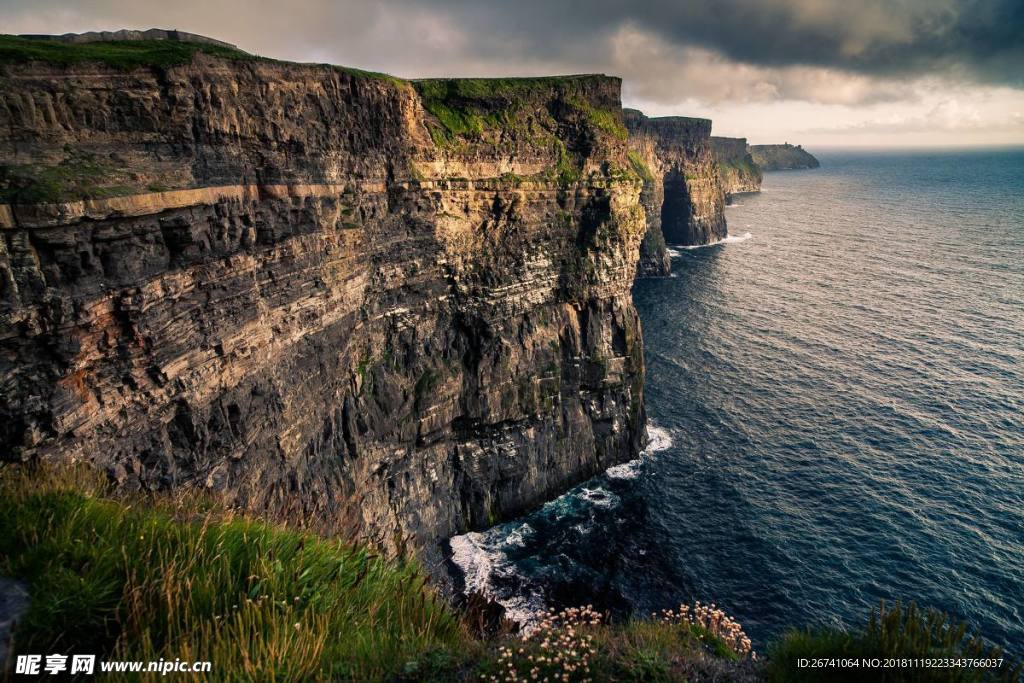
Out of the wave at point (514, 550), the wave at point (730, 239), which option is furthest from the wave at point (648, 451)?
the wave at point (730, 239)

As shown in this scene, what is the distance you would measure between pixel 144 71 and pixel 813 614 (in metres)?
48.9

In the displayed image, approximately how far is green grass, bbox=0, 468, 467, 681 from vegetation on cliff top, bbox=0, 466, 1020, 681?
0.03m

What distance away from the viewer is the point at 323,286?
3178cm

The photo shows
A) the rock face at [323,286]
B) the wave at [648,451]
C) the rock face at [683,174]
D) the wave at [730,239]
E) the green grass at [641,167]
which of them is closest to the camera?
the rock face at [323,286]

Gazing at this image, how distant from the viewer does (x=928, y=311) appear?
267 feet

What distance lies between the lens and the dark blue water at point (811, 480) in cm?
3781

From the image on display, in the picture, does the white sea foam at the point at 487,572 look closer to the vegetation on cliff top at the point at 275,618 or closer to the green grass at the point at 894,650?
the vegetation on cliff top at the point at 275,618

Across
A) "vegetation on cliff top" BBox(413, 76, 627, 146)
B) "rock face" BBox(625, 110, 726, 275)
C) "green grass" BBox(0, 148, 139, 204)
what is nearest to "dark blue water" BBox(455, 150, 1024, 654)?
"green grass" BBox(0, 148, 139, 204)

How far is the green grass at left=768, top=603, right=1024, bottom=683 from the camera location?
A: 7.98 meters

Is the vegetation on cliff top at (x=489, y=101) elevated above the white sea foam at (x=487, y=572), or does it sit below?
above

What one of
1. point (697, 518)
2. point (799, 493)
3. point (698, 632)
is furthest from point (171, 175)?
point (799, 493)

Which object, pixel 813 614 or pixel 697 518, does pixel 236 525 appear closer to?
pixel 813 614

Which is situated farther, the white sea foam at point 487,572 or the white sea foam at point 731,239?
the white sea foam at point 731,239

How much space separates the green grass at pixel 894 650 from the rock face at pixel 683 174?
13634 centimetres
